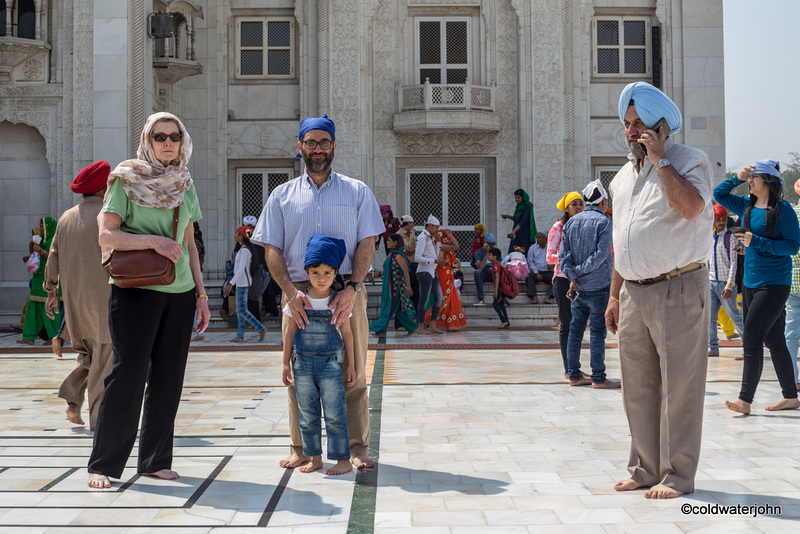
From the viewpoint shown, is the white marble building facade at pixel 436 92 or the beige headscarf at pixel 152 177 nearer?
the beige headscarf at pixel 152 177

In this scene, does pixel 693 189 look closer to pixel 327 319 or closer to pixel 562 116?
pixel 327 319

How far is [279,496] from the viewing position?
3664mm

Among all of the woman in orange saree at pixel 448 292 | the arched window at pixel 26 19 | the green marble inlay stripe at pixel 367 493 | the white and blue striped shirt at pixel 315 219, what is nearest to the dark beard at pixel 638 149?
the white and blue striped shirt at pixel 315 219

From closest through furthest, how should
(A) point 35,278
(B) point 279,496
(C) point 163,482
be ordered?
1. (B) point 279,496
2. (C) point 163,482
3. (A) point 35,278

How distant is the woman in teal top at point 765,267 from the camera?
5531 mm

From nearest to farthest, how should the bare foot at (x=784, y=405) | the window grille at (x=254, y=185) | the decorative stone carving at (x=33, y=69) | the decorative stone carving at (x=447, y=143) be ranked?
the bare foot at (x=784, y=405) → the decorative stone carving at (x=33, y=69) → the decorative stone carving at (x=447, y=143) → the window grille at (x=254, y=185)

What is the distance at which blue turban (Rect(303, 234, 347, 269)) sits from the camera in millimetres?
3877

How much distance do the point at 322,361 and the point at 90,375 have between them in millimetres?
1877

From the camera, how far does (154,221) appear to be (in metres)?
3.97

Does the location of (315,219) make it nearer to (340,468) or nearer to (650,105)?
(340,468)

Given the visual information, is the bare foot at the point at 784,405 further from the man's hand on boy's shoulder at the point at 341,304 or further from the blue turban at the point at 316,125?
the blue turban at the point at 316,125

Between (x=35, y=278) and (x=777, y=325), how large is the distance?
30.7 feet

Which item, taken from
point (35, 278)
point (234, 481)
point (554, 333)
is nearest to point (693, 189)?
point (234, 481)

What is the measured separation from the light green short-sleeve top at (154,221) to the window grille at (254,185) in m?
14.0
